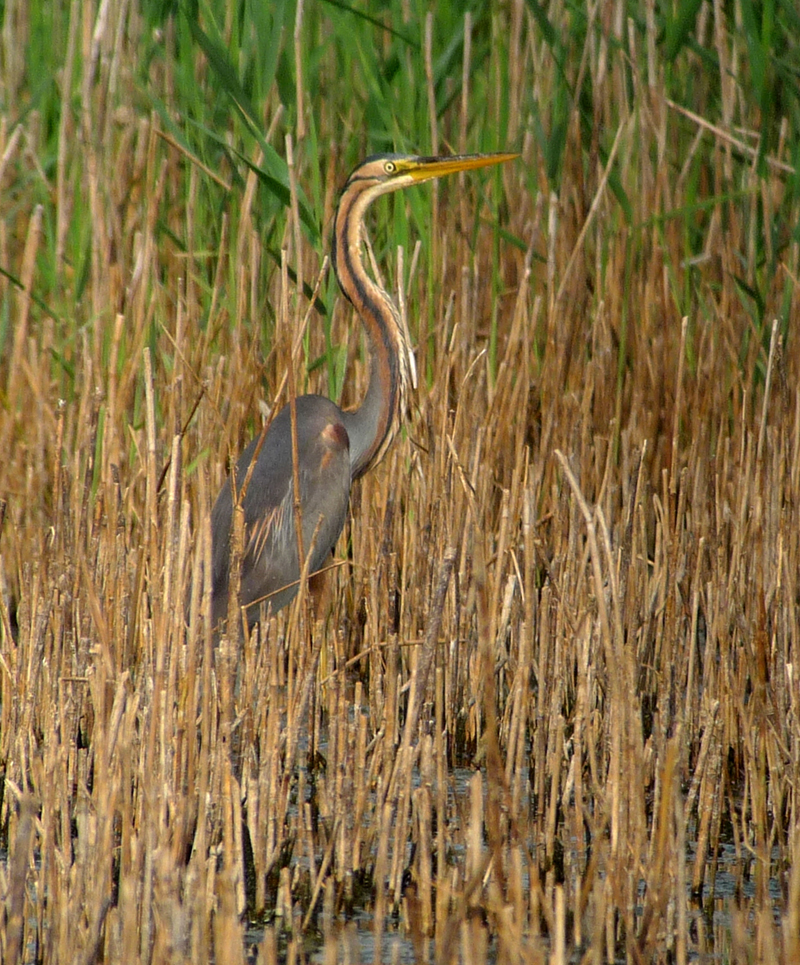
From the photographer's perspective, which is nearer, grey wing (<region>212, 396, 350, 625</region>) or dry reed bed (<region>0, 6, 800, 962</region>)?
dry reed bed (<region>0, 6, 800, 962</region>)

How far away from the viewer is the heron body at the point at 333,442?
3.13 meters

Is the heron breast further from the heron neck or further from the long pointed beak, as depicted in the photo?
the long pointed beak

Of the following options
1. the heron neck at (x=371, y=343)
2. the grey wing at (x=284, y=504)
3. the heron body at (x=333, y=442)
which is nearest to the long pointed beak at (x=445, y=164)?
the heron body at (x=333, y=442)

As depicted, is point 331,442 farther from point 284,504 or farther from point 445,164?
point 445,164

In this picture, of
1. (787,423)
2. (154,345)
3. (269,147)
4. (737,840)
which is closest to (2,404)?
(154,345)

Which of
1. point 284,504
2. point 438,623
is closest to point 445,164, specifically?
point 284,504

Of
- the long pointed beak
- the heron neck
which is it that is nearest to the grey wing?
the heron neck

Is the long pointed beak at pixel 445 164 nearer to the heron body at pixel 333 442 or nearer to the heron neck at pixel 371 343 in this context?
the heron body at pixel 333 442

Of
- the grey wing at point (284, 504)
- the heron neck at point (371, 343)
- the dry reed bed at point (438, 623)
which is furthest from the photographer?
the heron neck at point (371, 343)

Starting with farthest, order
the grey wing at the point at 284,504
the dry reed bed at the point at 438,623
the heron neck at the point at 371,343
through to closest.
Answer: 1. the heron neck at the point at 371,343
2. the grey wing at the point at 284,504
3. the dry reed bed at the point at 438,623

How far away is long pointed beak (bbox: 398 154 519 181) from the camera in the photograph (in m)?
3.18

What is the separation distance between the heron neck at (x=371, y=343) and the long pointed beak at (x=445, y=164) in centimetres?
11

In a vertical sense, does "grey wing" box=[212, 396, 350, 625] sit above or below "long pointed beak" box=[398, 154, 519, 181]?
below

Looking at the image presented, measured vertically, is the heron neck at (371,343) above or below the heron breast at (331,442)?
A: above
